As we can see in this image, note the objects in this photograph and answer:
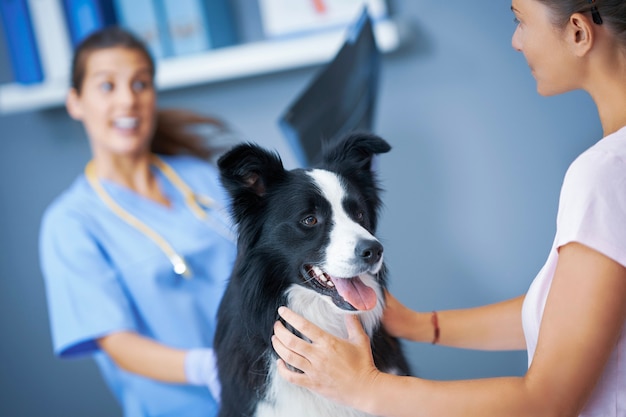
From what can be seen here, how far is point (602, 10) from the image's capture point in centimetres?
92

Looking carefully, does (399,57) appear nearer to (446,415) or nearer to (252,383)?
(252,383)

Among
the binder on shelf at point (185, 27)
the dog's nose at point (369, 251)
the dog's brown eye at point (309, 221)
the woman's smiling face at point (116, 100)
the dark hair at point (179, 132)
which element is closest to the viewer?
the dog's nose at point (369, 251)

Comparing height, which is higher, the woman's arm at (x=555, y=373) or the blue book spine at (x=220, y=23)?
the blue book spine at (x=220, y=23)

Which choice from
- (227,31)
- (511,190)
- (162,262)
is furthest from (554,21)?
(227,31)

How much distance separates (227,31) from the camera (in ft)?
7.49

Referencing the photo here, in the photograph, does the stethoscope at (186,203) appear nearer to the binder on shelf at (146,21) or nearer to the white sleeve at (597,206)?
the binder on shelf at (146,21)

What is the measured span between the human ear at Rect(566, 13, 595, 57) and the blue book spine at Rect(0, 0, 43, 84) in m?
1.98

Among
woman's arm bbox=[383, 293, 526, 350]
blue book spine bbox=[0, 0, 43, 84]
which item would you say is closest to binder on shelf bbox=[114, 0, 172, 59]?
blue book spine bbox=[0, 0, 43, 84]

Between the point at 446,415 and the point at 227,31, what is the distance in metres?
1.73

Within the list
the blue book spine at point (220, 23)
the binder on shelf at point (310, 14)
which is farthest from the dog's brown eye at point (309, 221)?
the blue book spine at point (220, 23)

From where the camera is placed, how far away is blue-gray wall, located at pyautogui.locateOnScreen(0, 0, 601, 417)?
217 centimetres

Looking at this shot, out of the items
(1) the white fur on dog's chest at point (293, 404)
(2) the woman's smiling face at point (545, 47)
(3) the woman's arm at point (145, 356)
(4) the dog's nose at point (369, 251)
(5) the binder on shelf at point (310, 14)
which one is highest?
(5) the binder on shelf at point (310, 14)

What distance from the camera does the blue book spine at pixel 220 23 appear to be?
87.9 inches

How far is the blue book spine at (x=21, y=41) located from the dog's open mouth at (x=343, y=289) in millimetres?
1685
